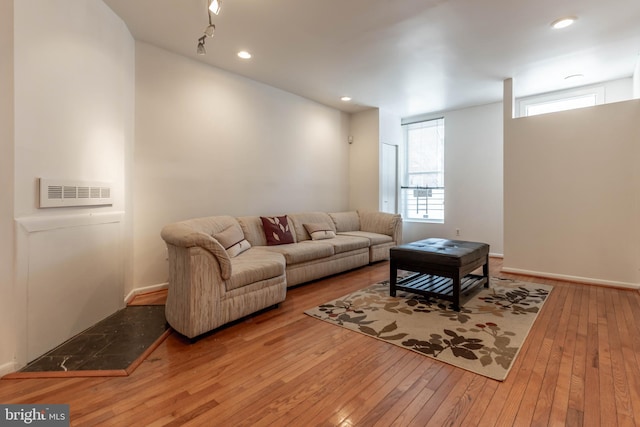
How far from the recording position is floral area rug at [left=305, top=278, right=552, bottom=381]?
6.85ft

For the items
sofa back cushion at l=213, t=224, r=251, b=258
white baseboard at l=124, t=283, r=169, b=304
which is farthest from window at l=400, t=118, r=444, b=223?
white baseboard at l=124, t=283, r=169, b=304

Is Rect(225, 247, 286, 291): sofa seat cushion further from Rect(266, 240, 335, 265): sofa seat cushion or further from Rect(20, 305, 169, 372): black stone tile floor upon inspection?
Rect(20, 305, 169, 372): black stone tile floor

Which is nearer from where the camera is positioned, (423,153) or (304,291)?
(304,291)

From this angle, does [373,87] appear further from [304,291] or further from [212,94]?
[304,291]

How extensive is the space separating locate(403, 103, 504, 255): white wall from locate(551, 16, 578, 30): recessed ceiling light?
2503 millimetres

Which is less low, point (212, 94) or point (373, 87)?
point (373, 87)

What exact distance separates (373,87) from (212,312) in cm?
396

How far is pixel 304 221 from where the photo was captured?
181 inches

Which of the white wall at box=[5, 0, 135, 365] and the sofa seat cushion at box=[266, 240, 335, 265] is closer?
the white wall at box=[5, 0, 135, 365]

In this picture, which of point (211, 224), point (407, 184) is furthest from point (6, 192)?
point (407, 184)

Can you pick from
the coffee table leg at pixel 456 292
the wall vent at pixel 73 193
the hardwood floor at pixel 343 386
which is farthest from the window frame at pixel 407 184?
the wall vent at pixel 73 193

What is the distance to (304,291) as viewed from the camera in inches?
141

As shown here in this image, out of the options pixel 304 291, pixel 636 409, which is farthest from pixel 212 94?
pixel 636 409

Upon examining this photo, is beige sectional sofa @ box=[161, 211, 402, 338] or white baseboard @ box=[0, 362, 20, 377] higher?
beige sectional sofa @ box=[161, 211, 402, 338]
